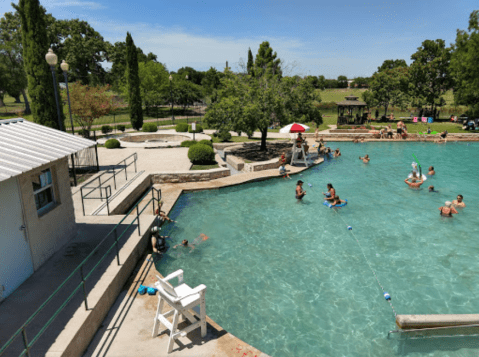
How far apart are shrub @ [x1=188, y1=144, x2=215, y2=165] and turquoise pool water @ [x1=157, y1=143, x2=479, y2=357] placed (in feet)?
13.2

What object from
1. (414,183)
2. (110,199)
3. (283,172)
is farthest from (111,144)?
(414,183)

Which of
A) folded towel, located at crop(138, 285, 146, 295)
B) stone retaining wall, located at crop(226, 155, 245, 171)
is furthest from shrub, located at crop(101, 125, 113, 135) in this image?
folded towel, located at crop(138, 285, 146, 295)

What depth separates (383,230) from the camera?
12.8m

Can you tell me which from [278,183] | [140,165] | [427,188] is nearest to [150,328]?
[278,183]

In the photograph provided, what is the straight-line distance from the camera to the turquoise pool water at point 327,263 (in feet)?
23.9

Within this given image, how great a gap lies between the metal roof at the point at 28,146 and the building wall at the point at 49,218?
466mm

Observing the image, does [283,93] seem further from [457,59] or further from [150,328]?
[457,59]

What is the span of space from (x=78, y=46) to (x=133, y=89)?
151ft

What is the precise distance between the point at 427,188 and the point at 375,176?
10.2 feet

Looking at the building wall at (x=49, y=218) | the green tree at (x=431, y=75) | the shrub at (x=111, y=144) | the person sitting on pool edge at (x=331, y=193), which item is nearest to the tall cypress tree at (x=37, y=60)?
the shrub at (x=111, y=144)

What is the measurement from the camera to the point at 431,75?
45.6 metres

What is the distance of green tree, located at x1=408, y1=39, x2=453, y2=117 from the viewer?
147 feet

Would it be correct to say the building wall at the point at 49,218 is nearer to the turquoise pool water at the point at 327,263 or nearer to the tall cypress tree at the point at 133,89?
the turquoise pool water at the point at 327,263

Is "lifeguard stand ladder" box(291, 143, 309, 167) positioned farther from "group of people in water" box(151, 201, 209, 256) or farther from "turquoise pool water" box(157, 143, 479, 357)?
"group of people in water" box(151, 201, 209, 256)
